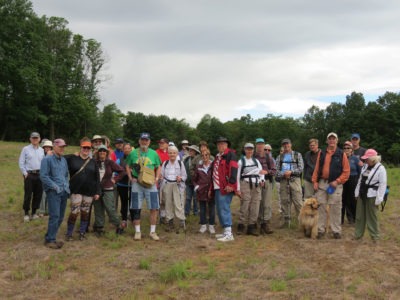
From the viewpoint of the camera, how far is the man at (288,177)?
28.7 feet

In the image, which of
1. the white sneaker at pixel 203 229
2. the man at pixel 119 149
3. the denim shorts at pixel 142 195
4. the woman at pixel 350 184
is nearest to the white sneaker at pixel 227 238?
the white sneaker at pixel 203 229

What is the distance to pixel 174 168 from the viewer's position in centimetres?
842

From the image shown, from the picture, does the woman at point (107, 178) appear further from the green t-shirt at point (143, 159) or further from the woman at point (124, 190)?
the woman at point (124, 190)

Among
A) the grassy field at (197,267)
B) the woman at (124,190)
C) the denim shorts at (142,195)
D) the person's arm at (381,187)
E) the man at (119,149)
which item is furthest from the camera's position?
the man at (119,149)

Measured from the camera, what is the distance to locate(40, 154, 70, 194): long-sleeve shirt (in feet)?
22.2

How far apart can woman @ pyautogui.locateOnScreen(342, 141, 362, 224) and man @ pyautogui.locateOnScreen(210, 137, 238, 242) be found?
2992mm

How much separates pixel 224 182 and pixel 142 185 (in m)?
1.64

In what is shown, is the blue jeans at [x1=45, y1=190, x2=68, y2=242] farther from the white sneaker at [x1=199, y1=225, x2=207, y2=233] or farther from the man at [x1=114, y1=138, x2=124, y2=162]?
the white sneaker at [x1=199, y1=225, x2=207, y2=233]

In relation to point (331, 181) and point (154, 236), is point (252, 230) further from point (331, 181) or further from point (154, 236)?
point (154, 236)

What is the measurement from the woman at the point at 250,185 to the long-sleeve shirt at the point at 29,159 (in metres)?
4.75

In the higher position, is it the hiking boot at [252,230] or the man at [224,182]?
the man at [224,182]

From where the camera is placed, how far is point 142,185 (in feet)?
25.1

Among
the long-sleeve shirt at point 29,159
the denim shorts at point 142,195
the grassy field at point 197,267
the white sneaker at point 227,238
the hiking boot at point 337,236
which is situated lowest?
the grassy field at point 197,267

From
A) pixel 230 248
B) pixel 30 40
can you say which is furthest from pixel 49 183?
pixel 30 40
